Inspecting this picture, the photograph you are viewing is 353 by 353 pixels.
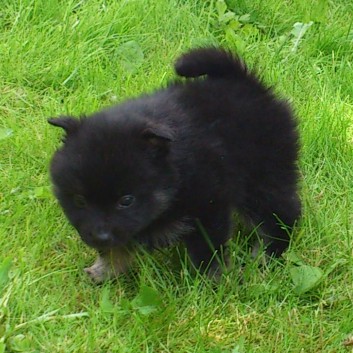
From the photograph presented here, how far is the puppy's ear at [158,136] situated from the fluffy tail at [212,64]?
74 cm

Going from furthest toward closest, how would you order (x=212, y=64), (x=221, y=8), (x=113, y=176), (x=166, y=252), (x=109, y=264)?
(x=221, y=8) < (x=212, y=64) < (x=166, y=252) < (x=109, y=264) < (x=113, y=176)

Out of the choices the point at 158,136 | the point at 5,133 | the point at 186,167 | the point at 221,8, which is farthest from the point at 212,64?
the point at 221,8

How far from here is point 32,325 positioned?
3.47m

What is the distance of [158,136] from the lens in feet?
11.4

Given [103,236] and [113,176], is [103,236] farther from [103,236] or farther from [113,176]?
[113,176]

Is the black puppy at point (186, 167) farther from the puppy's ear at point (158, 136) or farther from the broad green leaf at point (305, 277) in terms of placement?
the broad green leaf at point (305, 277)

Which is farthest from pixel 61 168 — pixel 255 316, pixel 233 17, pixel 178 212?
pixel 233 17

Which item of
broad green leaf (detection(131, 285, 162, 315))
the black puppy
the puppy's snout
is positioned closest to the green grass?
broad green leaf (detection(131, 285, 162, 315))

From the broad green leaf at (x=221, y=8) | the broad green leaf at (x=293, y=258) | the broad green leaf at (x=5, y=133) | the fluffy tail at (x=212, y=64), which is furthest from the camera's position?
the broad green leaf at (x=221, y=8)

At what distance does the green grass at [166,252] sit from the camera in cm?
354

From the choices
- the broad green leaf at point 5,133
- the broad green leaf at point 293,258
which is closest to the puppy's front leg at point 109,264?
the broad green leaf at point 293,258

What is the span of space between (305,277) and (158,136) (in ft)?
3.30

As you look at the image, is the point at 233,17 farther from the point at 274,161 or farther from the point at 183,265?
the point at 183,265

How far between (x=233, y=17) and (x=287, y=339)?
2908 millimetres
